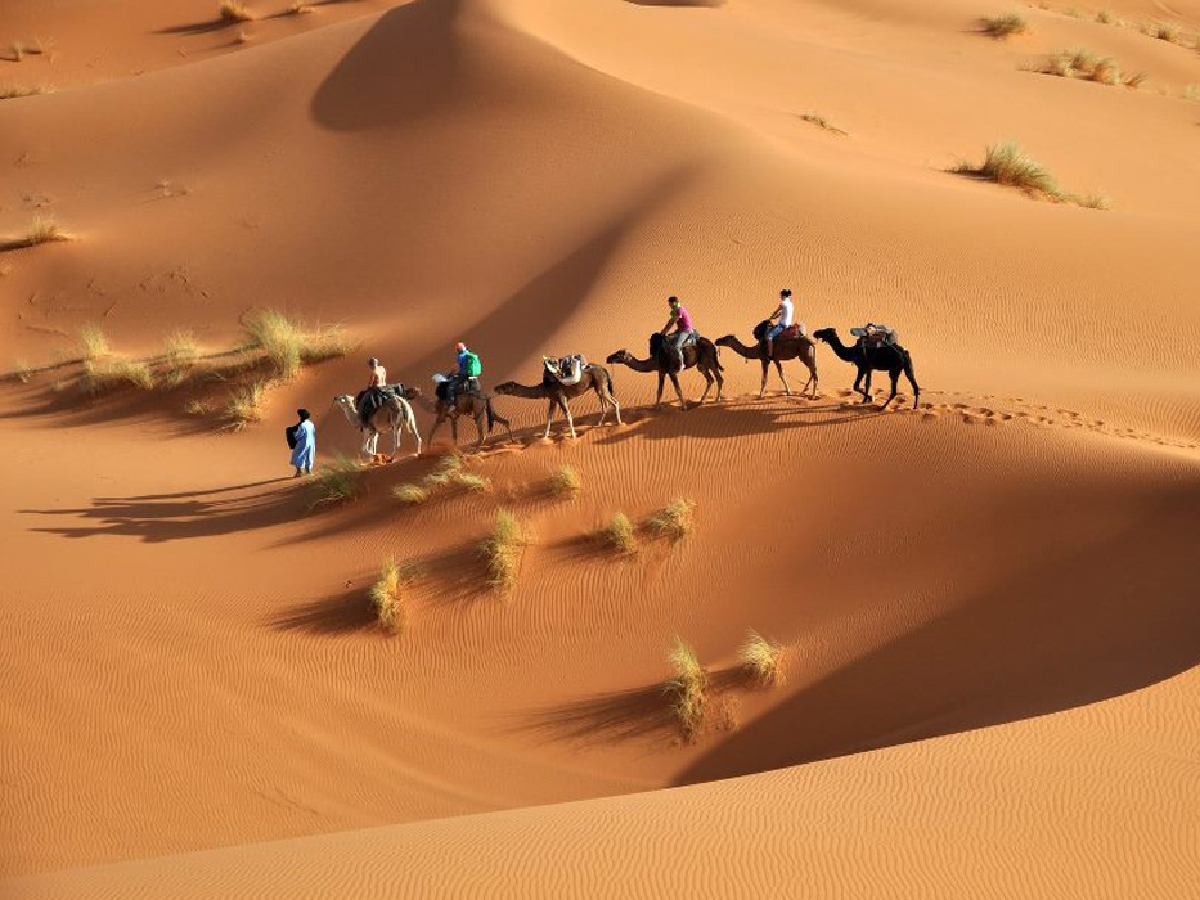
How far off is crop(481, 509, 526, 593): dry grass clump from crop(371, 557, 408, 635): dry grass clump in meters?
Result: 1.00

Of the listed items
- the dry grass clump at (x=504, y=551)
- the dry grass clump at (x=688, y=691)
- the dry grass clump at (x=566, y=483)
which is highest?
the dry grass clump at (x=566, y=483)

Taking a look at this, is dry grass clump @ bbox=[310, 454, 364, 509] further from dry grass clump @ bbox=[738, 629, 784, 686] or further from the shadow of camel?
the shadow of camel

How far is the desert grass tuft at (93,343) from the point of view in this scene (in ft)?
71.0

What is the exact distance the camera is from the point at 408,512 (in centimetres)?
1490

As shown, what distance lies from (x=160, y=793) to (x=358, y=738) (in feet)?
5.98

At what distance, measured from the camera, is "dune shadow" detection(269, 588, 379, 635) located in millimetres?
13133

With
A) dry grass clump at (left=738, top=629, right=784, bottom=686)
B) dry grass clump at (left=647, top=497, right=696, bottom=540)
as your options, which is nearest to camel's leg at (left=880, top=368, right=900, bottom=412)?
dry grass clump at (left=647, top=497, right=696, bottom=540)

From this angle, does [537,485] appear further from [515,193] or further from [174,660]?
[515,193]

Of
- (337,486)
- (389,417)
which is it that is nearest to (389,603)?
(337,486)

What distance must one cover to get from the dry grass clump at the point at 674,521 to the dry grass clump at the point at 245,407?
26.5ft

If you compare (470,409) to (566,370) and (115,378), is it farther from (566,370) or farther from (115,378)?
(115,378)

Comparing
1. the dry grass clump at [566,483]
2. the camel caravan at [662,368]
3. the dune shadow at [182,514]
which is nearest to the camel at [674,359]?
the camel caravan at [662,368]

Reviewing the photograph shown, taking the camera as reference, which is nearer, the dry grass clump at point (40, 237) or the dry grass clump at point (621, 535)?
the dry grass clump at point (621, 535)

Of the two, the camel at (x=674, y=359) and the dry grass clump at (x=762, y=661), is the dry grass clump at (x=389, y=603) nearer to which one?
the dry grass clump at (x=762, y=661)
